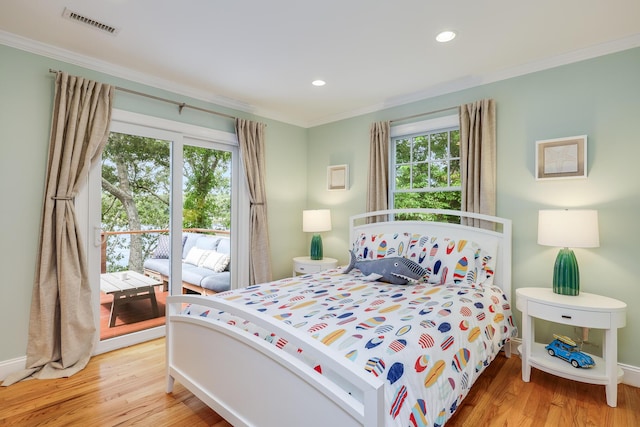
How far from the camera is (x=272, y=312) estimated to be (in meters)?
1.93

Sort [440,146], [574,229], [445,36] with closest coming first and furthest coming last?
[574,229]
[445,36]
[440,146]

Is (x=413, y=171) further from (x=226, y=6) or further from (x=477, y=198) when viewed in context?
(x=226, y=6)

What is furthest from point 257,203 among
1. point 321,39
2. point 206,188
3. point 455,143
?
point 455,143

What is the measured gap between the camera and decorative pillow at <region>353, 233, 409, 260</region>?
3.16m

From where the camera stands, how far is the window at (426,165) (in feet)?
11.2

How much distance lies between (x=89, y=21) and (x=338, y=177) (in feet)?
9.32

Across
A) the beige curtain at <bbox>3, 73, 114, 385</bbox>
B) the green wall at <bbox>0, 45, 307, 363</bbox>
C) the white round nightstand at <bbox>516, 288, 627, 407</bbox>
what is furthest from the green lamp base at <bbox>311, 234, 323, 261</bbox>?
the green wall at <bbox>0, 45, 307, 363</bbox>

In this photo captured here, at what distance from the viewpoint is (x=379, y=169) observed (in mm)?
3734

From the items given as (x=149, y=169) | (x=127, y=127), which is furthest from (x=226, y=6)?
(x=149, y=169)

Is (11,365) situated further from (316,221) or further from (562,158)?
(562,158)

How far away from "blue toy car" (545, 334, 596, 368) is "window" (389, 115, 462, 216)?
144cm

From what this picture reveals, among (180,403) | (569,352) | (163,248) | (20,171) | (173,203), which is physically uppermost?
(20,171)

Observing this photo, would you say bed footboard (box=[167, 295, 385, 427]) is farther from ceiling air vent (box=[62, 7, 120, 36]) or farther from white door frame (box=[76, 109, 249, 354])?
ceiling air vent (box=[62, 7, 120, 36])

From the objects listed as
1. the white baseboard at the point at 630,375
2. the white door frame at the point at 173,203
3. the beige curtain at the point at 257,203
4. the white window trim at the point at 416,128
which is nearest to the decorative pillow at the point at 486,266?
the white window trim at the point at 416,128
